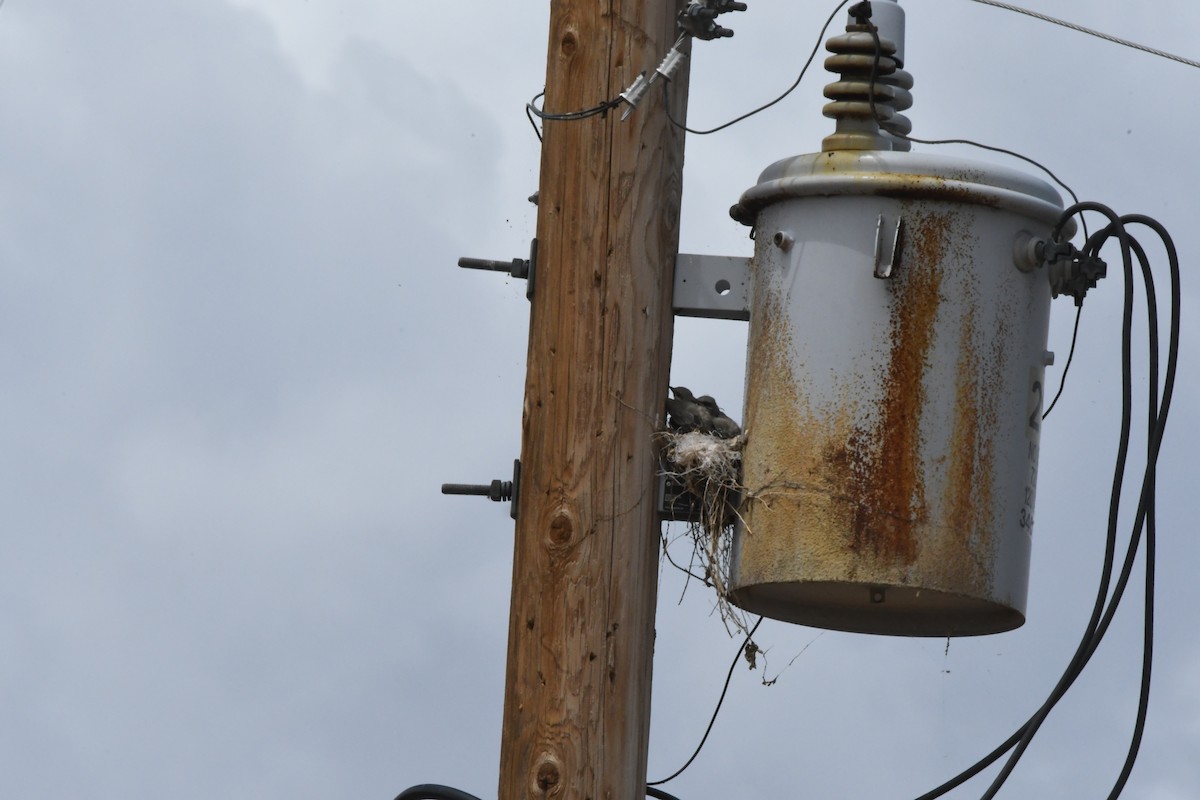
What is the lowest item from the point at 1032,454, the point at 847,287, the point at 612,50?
the point at 1032,454

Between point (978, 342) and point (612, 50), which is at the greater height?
point (612, 50)

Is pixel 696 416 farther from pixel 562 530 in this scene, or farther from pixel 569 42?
pixel 569 42

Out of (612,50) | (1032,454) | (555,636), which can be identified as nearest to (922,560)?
(1032,454)

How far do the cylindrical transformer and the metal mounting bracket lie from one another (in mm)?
58

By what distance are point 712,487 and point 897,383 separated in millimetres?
499

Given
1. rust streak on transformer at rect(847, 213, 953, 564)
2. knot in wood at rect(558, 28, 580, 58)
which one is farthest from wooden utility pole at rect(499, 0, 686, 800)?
rust streak on transformer at rect(847, 213, 953, 564)

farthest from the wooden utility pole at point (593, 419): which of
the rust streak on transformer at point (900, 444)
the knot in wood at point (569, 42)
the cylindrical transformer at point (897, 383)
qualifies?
the rust streak on transformer at point (900, 444)

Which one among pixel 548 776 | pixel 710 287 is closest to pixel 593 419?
pixel 710 287

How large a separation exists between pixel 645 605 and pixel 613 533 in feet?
0.63

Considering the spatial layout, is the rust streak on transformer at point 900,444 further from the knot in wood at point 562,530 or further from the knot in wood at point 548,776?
the knot in wood at point 548,776

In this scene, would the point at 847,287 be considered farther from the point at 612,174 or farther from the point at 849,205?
the point at 612,174

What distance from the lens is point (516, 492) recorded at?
205 inches

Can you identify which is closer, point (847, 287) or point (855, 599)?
point (847, 287)

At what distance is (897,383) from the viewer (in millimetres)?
5117
